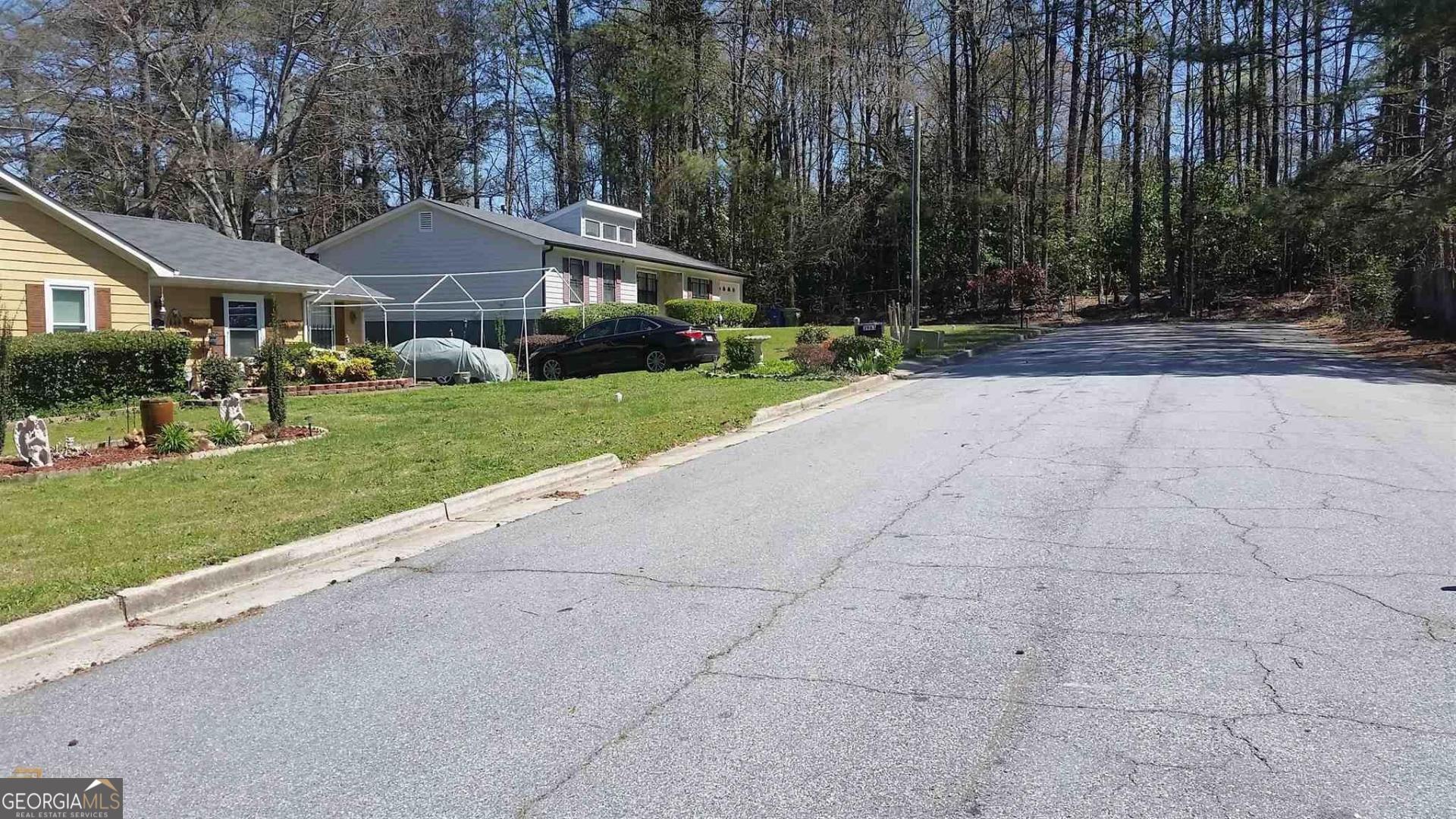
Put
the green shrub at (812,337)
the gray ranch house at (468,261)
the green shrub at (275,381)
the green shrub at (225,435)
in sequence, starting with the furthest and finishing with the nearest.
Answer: the gray ranch house at (468,261)
the green shrub at (812,337)
the green shrub at (275,381)
the green shrub at (225,435)

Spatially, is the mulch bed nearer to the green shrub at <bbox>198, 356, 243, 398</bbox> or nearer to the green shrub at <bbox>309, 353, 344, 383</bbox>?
the green shrub at <bbox>198, 356, 243, 398</bbox>

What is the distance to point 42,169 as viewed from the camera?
30.7m

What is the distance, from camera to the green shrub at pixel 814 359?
64.8 feet

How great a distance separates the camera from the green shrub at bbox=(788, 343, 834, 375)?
64.8ft

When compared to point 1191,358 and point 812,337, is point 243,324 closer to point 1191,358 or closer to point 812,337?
point 812,337

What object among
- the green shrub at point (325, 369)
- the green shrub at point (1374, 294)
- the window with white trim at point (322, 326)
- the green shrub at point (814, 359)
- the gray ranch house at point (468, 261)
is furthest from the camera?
the gray ranch house at point (468, 261)

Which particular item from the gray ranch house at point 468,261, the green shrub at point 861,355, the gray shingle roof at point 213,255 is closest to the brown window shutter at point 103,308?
the gray shingle roof at point 213,255

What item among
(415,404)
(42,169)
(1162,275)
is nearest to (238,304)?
(415,404)

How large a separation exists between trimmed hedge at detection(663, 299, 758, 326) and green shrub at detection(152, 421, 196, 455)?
27.0 m

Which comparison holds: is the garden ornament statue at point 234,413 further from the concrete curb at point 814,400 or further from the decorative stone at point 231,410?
the concrete curb at point 814,400

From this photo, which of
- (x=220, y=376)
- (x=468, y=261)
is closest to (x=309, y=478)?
(x=220, y=376)

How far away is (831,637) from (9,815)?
3542 mm

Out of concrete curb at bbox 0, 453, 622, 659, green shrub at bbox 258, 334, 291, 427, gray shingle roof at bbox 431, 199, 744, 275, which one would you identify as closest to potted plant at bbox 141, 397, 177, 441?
green shrub at bbox 258, 334, 291, 427

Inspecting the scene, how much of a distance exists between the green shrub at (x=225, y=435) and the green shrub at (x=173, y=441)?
38cm
